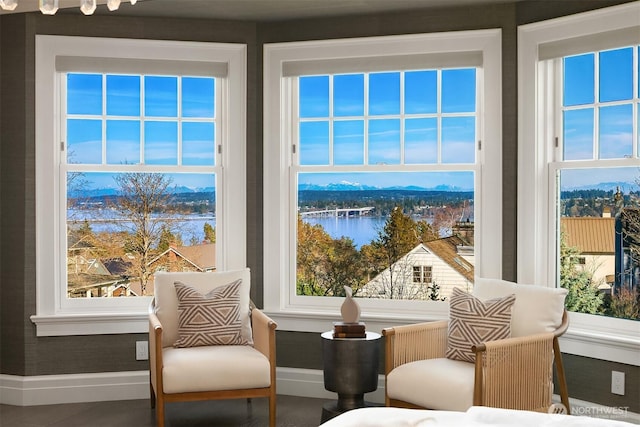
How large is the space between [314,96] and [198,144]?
91 cm

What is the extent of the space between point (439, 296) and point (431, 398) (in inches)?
53.9

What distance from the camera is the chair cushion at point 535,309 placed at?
407cm

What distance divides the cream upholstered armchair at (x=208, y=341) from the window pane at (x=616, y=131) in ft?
7.44

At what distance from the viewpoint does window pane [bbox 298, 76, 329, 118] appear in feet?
17.3

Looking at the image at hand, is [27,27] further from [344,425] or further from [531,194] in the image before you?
[344,425]

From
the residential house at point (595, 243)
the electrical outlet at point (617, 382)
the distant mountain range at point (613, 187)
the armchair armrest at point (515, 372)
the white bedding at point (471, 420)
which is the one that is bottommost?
the electrical outlet at point (617, 382)

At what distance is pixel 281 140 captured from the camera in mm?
5258

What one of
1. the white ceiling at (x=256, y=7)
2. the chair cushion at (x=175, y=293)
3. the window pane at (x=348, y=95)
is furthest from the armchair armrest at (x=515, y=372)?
the white ceiling at (x=256, y=7)

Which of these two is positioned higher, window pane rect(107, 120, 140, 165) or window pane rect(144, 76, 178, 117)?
window pane rect(144, 76, 178, 117)

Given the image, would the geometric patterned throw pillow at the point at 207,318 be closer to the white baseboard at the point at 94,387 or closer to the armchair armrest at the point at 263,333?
the armchair armrest at the point at 263,333

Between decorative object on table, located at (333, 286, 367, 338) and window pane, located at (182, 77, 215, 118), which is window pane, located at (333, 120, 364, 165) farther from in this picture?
decorative object on table, located at (333, 286, 367, 338)

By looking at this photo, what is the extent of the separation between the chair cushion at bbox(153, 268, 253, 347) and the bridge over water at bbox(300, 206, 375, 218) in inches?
27.8

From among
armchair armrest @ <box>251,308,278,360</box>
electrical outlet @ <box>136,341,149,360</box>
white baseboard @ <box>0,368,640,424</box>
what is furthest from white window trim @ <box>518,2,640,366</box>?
electrical outlet @ <box>136,341,149,360</box>

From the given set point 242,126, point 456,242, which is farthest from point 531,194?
point 242,126
